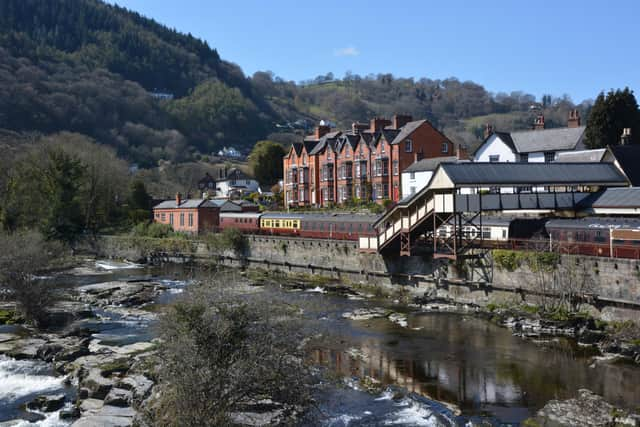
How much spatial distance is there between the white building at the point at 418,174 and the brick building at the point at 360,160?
5.06 ft

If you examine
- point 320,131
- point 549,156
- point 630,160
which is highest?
point 320,131

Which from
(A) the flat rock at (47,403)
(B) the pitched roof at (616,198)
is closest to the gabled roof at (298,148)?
(B) the pitched roof at (616,198)

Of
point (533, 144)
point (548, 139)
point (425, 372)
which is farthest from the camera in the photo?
point (533, 144)

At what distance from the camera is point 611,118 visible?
148 ft

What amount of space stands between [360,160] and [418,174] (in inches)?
390

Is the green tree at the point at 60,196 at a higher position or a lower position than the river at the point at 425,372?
higher

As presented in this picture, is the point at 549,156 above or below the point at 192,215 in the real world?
above

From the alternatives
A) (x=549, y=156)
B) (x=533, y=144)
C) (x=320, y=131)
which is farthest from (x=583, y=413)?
(x=320, y=131)

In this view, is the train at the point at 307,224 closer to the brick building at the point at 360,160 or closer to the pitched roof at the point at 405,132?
the brick building at the point at 360,160

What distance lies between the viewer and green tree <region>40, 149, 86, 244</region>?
61156 millimetres

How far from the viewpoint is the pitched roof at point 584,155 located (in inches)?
1555

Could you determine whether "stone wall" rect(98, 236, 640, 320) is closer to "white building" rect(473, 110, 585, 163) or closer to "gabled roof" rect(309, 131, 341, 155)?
"white building" rect(473, 110, 585, 163)

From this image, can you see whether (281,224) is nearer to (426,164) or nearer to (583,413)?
(426,164)

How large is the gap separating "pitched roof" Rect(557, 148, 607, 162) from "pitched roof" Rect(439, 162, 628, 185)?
10.7ft
